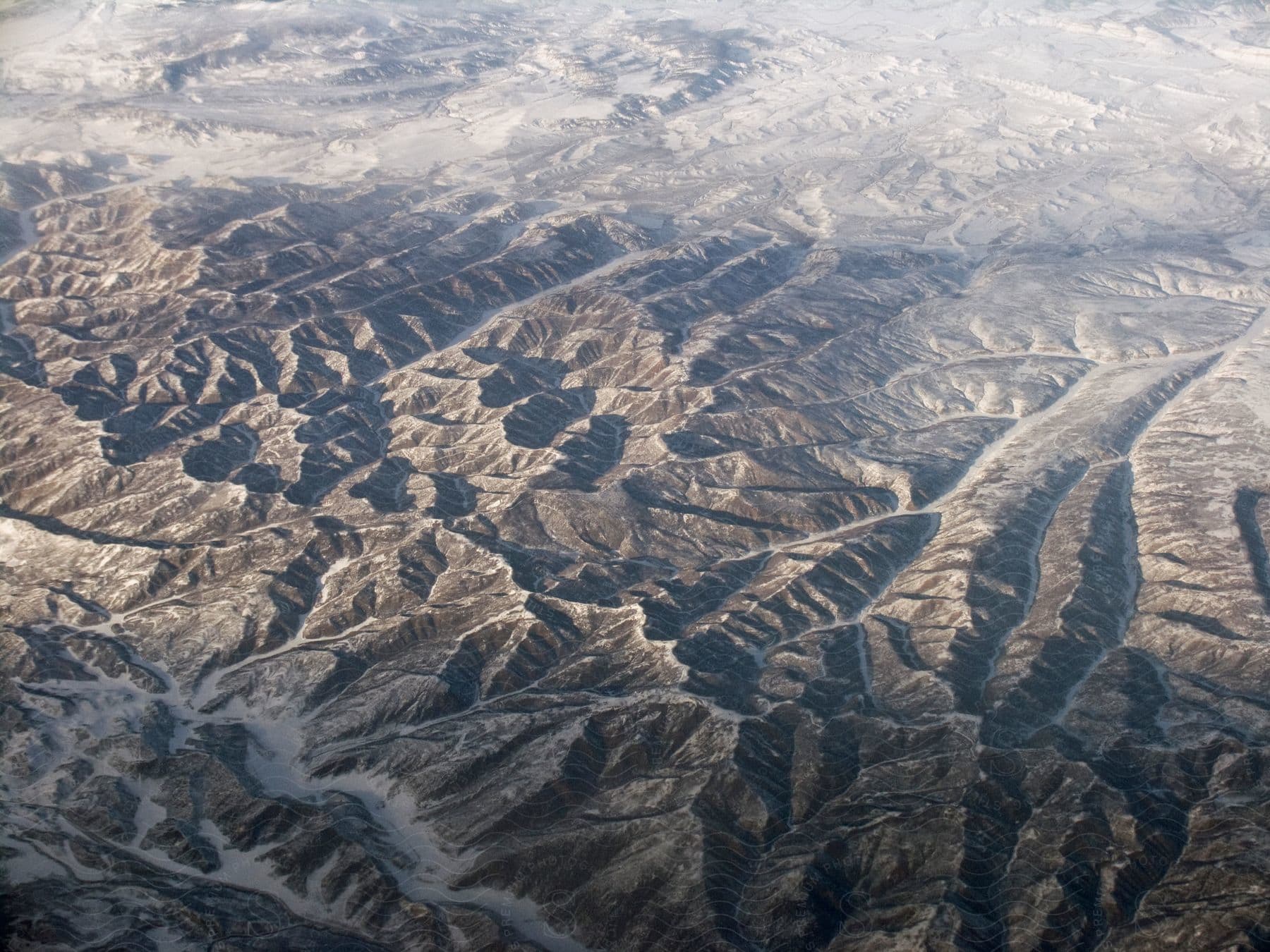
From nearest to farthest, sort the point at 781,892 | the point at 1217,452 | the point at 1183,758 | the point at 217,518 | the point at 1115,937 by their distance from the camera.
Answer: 1. the point at 1115,937
2. the point at 781,892
3. the point at 1183,758
4. the point at 217,518
5. the point at 1217,452

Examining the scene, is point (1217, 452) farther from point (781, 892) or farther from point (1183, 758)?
point (781, 892)

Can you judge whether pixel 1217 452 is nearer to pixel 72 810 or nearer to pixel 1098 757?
pixel 1098 757

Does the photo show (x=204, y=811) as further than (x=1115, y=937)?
Yes

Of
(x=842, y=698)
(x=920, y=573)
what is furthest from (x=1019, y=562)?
(x=842, y=698)

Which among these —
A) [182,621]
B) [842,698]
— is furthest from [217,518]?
[842,698]

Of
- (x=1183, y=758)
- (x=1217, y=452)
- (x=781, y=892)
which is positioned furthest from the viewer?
(x=1217, y=452)

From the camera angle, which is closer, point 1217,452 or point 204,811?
point 204,811
